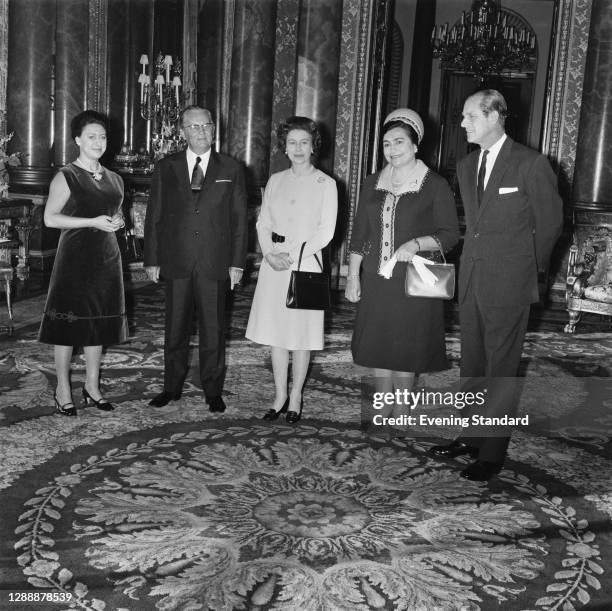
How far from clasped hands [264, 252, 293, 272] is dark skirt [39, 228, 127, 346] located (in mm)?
841

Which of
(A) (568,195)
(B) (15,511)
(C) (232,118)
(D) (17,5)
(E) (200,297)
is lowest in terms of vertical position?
(B) (15,511)

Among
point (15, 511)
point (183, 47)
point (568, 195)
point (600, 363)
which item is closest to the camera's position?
point (15, 511)

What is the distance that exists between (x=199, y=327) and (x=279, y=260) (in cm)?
67

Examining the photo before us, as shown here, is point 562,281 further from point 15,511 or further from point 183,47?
point 15,511

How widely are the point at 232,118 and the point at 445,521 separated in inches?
292

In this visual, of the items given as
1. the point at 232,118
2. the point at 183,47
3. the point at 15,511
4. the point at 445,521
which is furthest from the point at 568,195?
the point at 15,511

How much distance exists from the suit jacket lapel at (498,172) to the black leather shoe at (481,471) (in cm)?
116

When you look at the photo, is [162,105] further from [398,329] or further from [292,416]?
[398,329]

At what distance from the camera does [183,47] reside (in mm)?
11922

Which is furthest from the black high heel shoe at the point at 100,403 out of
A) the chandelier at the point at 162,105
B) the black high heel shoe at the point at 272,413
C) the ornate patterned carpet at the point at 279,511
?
the chandelier at the point at 162,105

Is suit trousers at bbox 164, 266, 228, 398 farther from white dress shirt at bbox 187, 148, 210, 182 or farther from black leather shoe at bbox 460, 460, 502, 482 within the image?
black leather shoe at bbox 460, 460, 502, 482

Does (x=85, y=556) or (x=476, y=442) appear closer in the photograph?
(x=85, y=556)

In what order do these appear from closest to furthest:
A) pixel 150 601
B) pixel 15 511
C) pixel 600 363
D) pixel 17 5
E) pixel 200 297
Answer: pixel 150 601, pixel 15 511, pixel 200 297, pixel 600 363, pixel 17 5

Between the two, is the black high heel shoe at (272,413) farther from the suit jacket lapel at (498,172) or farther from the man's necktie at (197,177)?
the suit jacket lapel at (498,172)
